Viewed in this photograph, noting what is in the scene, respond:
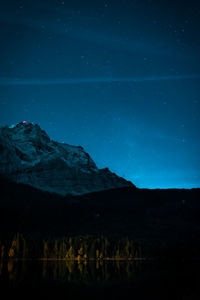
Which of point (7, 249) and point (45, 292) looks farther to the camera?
point (7, 249)

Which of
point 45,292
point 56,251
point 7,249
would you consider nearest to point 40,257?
point 56,251

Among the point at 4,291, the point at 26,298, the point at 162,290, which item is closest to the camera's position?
the point at 26,298

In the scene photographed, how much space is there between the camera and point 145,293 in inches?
1784

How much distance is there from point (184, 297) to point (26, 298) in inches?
760

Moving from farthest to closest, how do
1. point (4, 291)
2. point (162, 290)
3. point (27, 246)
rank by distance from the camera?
1. point (27, 246)
2. point (162, 290)
3. point (4, 291)

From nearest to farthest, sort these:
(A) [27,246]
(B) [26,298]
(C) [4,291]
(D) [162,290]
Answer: (B) [26,298] → (C) [4,291] → (D) [162,290] → (A) [27,246]

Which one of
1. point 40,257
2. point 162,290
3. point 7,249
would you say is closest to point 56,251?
point 40,257

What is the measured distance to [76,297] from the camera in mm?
41906

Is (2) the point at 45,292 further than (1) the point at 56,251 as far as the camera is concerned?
No

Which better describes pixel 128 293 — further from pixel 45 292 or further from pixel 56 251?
pixel 56 251

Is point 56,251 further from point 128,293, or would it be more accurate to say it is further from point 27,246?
point 128,293

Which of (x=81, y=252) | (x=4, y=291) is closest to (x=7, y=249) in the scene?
(x=81, y=252)

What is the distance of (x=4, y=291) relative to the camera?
4444 cm

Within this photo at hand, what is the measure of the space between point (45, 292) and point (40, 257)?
510 feet
